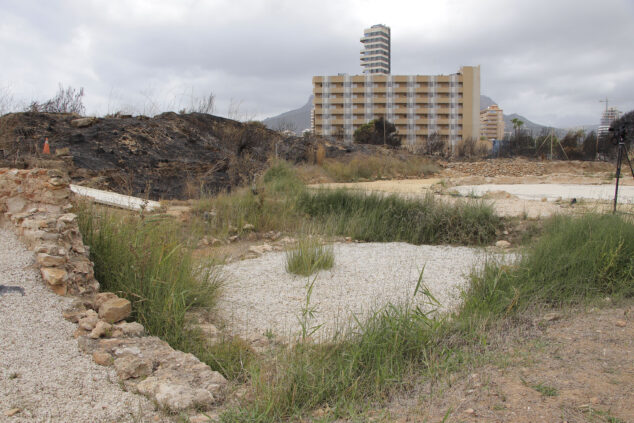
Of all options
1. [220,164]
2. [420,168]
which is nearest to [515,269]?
[220,164]

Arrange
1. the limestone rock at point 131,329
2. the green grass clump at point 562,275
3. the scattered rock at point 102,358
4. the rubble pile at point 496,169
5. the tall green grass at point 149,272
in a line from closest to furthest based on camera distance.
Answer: the scattered rock at point 102,358, the limestone rock at point 131,329, the tall green grass at point 149,272, the green grass clump at point 562,275, the rubble pile at point 496,169

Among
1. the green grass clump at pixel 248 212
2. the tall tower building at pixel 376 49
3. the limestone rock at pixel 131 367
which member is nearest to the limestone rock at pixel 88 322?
the limestone rock at pixel 131 367

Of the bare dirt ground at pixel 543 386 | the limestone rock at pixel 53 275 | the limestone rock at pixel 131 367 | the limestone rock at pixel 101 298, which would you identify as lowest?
the bare dirt ground at pixel 543 386

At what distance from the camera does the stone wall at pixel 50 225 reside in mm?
3094

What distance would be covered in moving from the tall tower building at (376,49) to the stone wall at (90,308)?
125797 mm

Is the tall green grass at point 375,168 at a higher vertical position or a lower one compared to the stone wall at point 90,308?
higher

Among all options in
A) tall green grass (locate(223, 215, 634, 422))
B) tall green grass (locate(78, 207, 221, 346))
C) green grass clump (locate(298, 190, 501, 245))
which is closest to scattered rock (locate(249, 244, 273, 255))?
green grass clump (locate(298, 190, 501, 245))

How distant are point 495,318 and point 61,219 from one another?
11.1 ft

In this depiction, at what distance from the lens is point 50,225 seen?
357cm

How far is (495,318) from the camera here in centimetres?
327

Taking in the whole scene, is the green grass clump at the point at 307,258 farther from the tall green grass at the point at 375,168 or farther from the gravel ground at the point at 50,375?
the tall green grass at the point at 375,168

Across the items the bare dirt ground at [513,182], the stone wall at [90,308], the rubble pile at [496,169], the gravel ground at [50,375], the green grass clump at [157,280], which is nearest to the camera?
the gravel ground at [50,375]

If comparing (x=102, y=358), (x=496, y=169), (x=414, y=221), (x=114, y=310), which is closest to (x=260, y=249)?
(x=414, y=221)

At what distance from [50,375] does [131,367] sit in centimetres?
35
